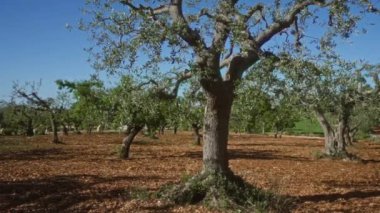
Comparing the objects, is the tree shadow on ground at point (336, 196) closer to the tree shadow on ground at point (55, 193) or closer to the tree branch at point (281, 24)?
the tree branch at point (281, 24)

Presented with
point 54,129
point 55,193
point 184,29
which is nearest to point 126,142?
point 55,193

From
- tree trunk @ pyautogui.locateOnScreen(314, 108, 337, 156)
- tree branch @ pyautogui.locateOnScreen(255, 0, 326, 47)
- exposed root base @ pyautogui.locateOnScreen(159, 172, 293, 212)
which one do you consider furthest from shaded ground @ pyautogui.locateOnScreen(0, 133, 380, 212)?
tree trunk @ pyautogui.locateOnScreen(314, 108, 337, 156)

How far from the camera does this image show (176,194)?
12.0m

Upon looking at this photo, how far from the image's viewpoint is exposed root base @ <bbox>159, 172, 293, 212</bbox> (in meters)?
11.5

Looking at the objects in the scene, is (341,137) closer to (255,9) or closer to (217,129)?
(217,129)

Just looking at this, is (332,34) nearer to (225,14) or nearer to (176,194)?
(225,14)

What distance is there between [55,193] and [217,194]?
4.73m

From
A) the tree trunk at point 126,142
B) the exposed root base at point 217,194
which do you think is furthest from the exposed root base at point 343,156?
the exposed root base at point 217,194

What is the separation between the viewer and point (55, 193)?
13578 millimetres

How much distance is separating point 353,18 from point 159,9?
4.56 metres

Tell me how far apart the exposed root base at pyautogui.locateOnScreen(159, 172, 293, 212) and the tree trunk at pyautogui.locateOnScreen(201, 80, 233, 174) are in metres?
0.30

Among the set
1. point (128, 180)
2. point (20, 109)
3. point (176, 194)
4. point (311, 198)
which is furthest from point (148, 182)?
point (20, 109)

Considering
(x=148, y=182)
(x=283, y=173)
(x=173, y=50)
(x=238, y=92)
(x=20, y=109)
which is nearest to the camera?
(x=173, y=50)

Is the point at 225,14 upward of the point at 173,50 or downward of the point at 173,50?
upward
